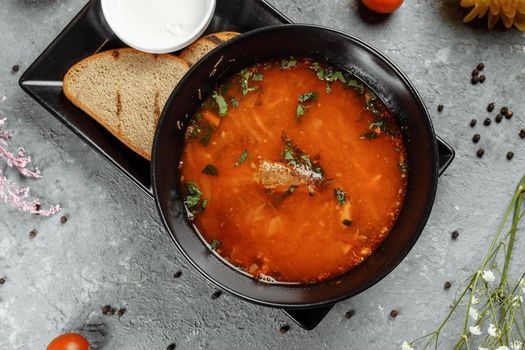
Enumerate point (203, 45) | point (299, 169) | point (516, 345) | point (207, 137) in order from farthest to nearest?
point (203, 45)
point (516, 345)
point (207, 137)
point (299, 169)

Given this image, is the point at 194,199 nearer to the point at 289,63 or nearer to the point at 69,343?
the point at 289,63

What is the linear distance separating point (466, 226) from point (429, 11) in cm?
107

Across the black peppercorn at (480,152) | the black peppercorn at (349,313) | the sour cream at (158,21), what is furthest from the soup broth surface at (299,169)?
the black peppercorn at (480,152)

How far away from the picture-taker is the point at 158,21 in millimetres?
3041

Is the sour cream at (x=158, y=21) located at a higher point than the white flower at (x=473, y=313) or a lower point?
higher

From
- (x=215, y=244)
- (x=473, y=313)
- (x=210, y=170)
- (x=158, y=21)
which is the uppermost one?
(x=158, y=21)

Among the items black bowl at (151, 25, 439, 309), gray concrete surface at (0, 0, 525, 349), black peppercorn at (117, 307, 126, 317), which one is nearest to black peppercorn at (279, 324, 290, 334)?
gray concrete surface at (0, 0, 525, 349)

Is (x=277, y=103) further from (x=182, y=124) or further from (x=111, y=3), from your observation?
(x=111, y=3)

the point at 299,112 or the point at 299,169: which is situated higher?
the point at 299,112

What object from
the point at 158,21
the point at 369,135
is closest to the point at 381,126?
the point at 369,135

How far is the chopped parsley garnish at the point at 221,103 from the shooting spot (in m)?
2.77

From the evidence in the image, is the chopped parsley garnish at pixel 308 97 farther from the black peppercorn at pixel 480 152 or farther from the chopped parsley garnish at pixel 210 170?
the black peppercorn at pixel 480 152

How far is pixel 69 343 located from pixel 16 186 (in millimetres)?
816

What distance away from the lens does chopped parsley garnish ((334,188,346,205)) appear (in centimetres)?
270
